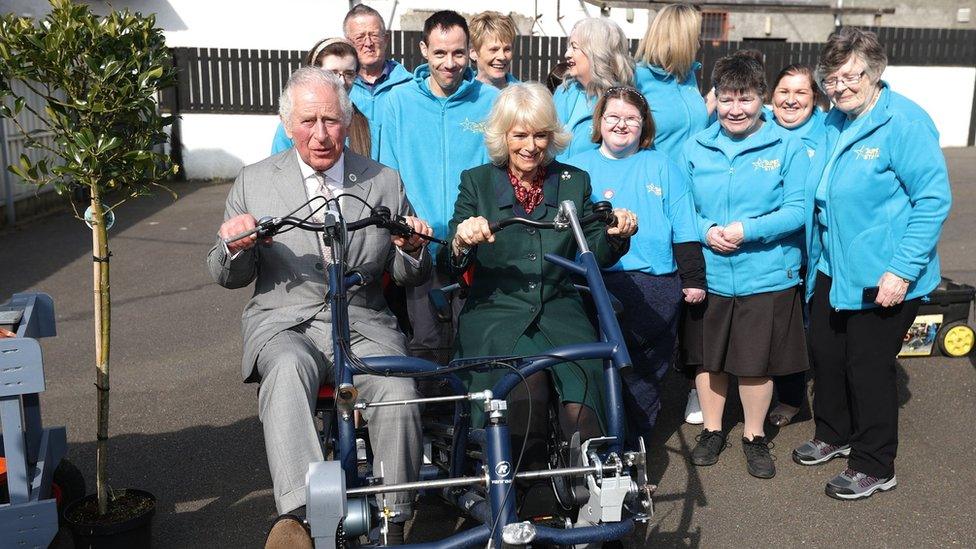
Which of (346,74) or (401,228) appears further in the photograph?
(346,74)

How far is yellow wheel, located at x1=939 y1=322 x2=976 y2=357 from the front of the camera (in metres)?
6.39

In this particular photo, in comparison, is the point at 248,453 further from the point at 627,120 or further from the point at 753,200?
the point at 753,200

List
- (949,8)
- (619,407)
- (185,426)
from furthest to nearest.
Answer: (949,8), (185,426), (619,407)

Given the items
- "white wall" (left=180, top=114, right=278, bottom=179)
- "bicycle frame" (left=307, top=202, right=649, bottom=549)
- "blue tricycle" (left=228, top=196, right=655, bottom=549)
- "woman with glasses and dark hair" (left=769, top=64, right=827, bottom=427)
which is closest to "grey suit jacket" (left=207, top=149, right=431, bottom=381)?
"blue tricycle" (left=228, top=196, right=655, bottom=549)

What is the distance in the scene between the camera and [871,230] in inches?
169

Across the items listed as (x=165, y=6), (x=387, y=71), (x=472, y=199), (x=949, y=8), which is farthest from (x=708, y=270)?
(x=949, y=8)

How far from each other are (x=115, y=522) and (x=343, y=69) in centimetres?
261

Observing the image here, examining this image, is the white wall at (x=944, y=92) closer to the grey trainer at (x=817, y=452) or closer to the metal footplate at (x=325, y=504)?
the grey trainer at (x=817, y=452)

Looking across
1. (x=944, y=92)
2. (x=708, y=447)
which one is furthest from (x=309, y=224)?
(x=944, y=92)

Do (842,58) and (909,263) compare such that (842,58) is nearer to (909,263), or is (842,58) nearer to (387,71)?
(909,263)

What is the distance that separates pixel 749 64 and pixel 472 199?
64.5 inches

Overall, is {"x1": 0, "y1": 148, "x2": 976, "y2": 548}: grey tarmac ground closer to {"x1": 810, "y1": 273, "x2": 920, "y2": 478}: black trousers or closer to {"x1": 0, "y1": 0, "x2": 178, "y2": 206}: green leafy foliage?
{"x1": 810, "y1": 273, "x2": 920, "y2": 478}: black trousers

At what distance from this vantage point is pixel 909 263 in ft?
13.6

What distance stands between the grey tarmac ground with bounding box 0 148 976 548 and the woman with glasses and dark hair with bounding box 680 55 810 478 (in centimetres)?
35
